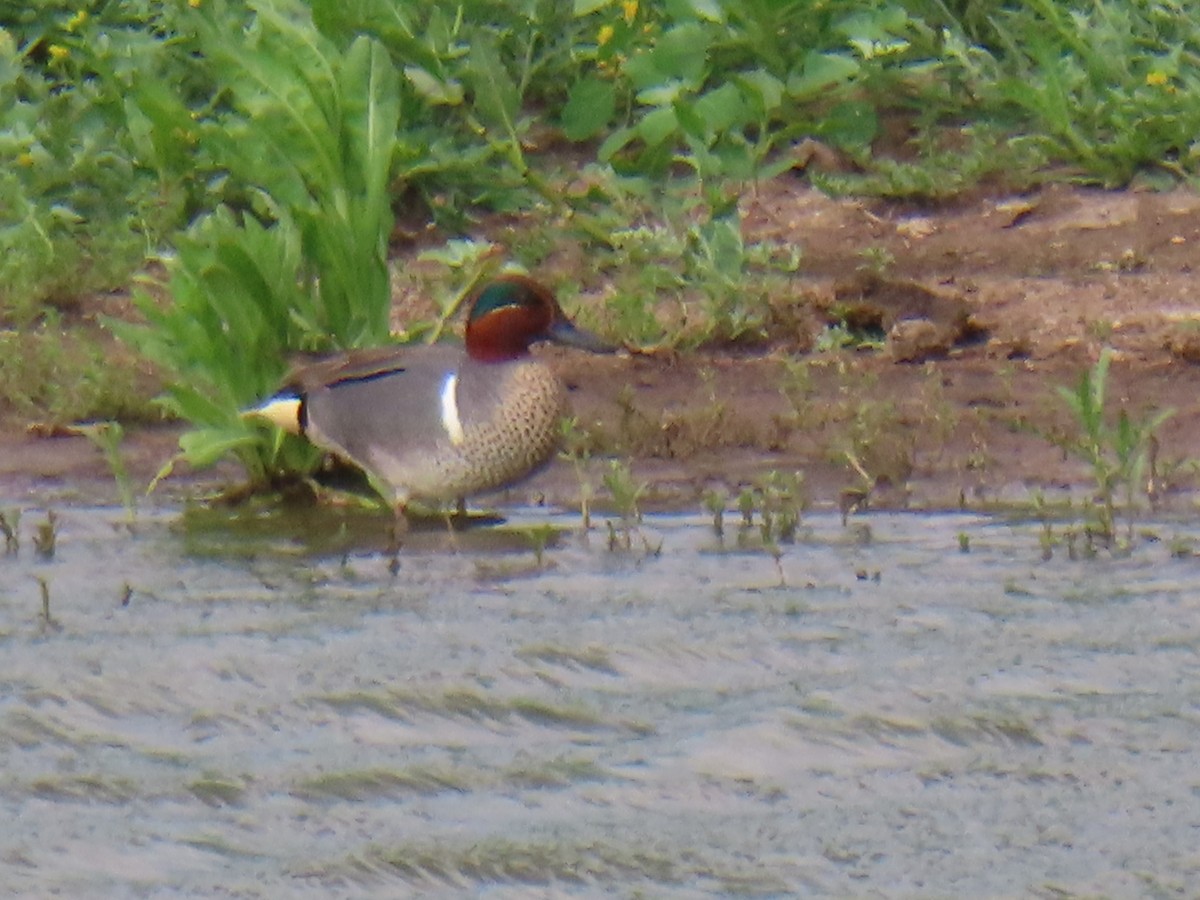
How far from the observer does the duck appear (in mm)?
6457

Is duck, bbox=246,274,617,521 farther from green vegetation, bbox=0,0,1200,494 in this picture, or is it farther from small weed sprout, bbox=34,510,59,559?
green vegetation, bbox=0,0,1200,494

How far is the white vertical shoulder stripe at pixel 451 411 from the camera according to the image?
6445 millimetres

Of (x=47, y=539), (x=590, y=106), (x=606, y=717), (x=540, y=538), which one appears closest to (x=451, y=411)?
(x=540, y=538)

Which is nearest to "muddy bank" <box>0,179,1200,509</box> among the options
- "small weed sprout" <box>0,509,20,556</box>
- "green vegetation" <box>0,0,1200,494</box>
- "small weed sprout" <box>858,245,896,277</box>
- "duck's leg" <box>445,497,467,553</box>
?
"small weed sprout" <box>858,245,896,277</box>

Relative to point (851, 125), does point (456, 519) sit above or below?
below

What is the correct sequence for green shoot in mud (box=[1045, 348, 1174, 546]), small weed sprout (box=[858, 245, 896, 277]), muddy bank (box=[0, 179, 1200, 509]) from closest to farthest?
green shoot in mud (box=[1045, 348, 1174, 546])
muddy bank (box=[0, 179, 1200, 509])
small weed sprout (box=[858, 245, 896, 277])

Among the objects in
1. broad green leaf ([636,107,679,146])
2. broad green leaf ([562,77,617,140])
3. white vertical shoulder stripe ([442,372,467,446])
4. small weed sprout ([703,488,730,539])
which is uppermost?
broad green leaf ([562,77,617,140])

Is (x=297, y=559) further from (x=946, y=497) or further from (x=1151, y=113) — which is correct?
(x=1151, y=113)

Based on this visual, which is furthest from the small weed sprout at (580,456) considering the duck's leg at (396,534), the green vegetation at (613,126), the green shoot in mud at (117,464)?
the green shoot in mud at (117,464)

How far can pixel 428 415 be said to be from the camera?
21.3 ft

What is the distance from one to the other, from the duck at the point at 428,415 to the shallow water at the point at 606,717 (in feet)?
0.78

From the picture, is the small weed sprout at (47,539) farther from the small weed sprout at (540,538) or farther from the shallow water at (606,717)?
the small weed sprout at (540,538)

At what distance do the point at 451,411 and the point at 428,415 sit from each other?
2.5 inches

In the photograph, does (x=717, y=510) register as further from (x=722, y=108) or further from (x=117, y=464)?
(x=722, y=108)
